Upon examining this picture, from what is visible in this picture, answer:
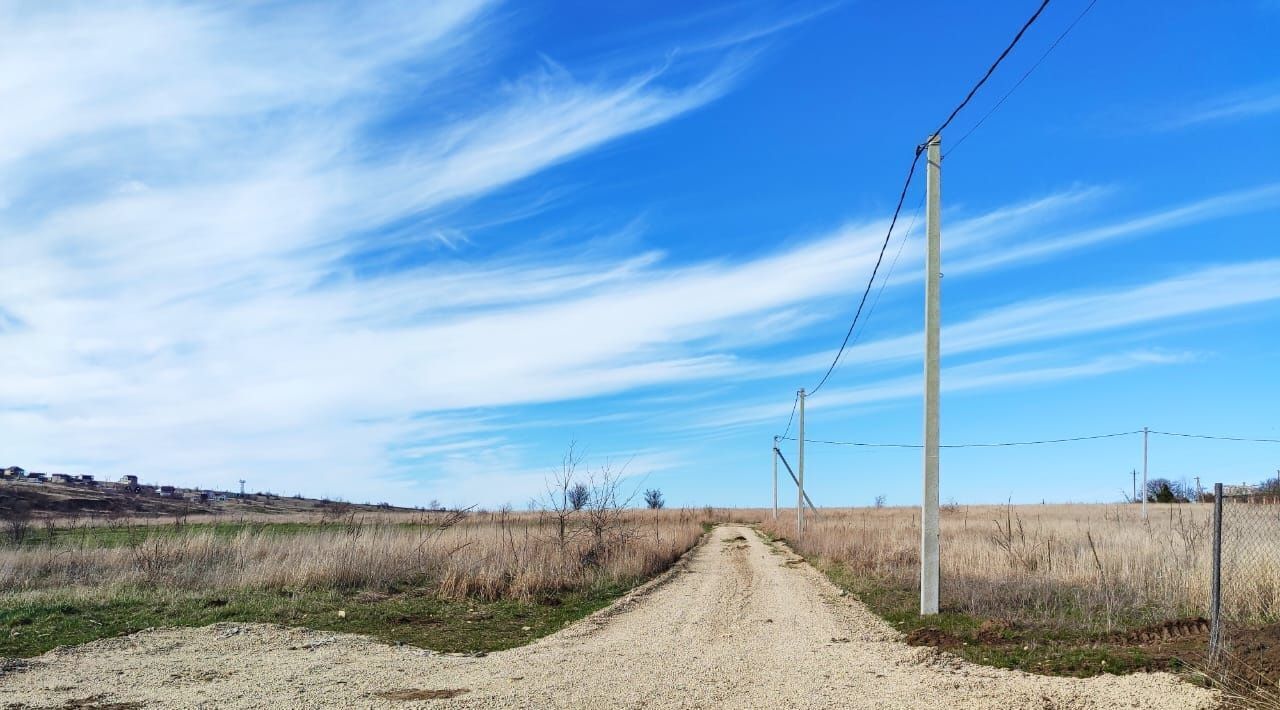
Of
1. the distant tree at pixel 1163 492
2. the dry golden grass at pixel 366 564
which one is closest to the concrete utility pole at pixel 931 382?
the dry golden grass at pixel 366 564

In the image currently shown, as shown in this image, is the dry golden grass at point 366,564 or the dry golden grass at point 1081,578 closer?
the dry golden grass at point 1081,578

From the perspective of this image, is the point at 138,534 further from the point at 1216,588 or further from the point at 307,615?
the point at 1216,588

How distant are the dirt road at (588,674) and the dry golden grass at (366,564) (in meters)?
3.81

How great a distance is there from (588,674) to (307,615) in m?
5.89

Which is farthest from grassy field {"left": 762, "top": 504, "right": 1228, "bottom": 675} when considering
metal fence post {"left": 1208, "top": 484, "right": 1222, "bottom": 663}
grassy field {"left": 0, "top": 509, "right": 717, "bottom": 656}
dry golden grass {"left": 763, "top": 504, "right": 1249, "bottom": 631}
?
Result: grassy field {"left": 0, "top": 509, "right": 717, "bottom": 656}

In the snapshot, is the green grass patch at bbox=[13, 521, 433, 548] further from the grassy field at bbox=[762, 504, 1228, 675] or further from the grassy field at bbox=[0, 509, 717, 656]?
the grassy field at bbox=[762, 504, 1228, 675]

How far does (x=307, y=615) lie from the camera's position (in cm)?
1250

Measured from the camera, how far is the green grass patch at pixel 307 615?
10.9 meters

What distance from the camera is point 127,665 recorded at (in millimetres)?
9242

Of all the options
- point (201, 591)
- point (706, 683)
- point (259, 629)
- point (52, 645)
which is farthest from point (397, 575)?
point (706, 683)

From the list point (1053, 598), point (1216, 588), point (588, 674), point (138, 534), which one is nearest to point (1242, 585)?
point (1053, 598)

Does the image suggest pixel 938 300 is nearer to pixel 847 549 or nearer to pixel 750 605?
pixel 750 605

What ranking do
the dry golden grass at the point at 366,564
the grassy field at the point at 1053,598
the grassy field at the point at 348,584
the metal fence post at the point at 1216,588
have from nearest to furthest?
1. the metal fence post at the point at 1216,588
2. the grassy field at the point at 1053,598
3. the grassy field at the point at 348,584
4. the dry golden grass at the point at 366,564

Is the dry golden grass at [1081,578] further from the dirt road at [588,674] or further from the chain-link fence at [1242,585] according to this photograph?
the dirt road at [588,674]
